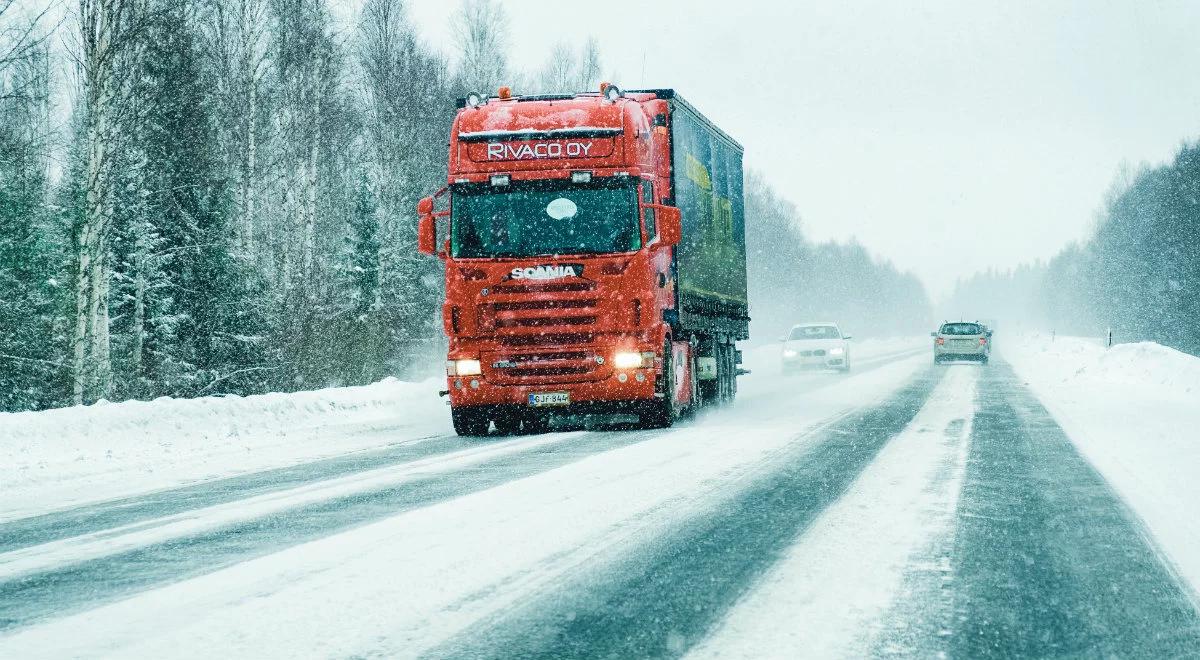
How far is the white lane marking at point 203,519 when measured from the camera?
20.0ft

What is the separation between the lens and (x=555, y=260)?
1332cm

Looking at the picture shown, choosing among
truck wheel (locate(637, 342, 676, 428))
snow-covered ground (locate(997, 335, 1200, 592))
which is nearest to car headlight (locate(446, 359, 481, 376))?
truck wheel (locate(637, 342, 676, 428))

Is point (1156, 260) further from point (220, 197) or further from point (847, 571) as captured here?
point (847, 571)

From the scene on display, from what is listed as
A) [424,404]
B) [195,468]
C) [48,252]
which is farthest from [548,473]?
[48,252]

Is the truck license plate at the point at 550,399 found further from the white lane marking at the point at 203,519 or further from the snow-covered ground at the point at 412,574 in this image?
the snow-covered ground at the point at 412,574

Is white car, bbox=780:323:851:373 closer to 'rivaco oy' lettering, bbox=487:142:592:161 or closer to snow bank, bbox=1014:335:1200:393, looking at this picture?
snow bank, bbox=1014:335:1200:393

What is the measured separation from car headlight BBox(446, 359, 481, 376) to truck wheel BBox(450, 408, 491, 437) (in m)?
0.56

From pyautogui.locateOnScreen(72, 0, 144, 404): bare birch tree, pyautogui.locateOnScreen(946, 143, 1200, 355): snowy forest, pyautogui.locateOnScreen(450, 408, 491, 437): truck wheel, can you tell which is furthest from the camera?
pyautogui.locateOnScreen(946, 143, 1200, 355): snowy forest

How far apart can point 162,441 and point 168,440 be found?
11 cm

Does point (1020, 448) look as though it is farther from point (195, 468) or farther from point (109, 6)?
point (109, 6)

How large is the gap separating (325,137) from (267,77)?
251 centimetres

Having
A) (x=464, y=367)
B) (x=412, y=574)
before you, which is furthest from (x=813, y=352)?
(x=412, y=574)

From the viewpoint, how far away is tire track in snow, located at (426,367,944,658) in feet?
13.5

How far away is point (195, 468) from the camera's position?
10.7m
